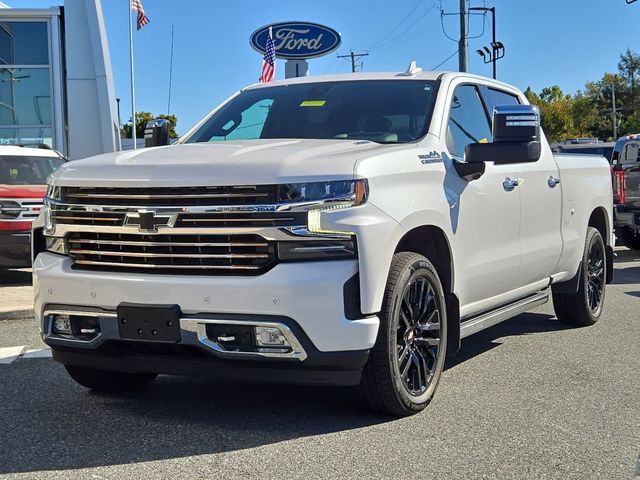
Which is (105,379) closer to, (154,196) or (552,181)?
(154,196)

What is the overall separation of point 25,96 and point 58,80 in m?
0.99

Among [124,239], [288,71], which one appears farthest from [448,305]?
[288,71]

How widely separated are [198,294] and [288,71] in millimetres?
14908

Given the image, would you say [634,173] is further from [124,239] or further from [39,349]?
[124,239]

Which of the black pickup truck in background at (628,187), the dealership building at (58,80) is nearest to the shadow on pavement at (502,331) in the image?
the black pickup truck in background at (628,187)

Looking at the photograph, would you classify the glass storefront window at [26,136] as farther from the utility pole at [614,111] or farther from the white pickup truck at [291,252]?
the utility pole at [614,111]

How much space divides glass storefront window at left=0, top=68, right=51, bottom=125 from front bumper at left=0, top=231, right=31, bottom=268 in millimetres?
12754

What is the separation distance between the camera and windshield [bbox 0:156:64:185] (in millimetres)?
10945

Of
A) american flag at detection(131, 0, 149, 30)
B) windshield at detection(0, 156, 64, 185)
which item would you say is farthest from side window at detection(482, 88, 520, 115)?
american flag at detection(131, 0, 149, 30)

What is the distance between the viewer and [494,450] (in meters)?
3.86

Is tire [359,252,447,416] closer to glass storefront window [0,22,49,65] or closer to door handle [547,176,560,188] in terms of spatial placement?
door handle [547,176,560,188]

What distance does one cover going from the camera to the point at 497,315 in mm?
5453

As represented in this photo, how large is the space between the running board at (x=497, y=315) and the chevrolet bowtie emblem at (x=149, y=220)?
1952 millimetres

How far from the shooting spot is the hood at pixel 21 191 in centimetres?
990
